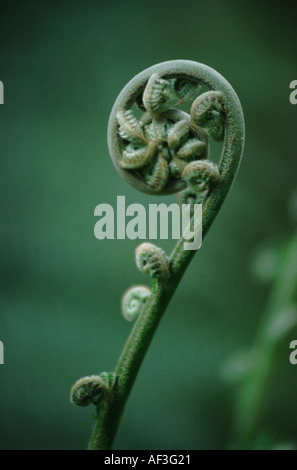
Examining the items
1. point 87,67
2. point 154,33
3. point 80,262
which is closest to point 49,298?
point 80,262

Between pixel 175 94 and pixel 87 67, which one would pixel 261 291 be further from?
pixel 175 94

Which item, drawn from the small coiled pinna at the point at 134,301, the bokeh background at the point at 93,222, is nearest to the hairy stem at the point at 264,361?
the bokeh background at the point at 93,222

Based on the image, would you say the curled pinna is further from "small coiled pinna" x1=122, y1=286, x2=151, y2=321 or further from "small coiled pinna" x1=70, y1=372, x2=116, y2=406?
"small coiled pinna" x1=70, y1=372, x2=116, y2=406

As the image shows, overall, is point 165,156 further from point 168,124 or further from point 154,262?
point 154,262

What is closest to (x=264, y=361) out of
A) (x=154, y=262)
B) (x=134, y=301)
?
(x=134, y=301)

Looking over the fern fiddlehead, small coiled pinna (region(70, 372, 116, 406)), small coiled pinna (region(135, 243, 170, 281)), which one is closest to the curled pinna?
the fern fiddlehead
